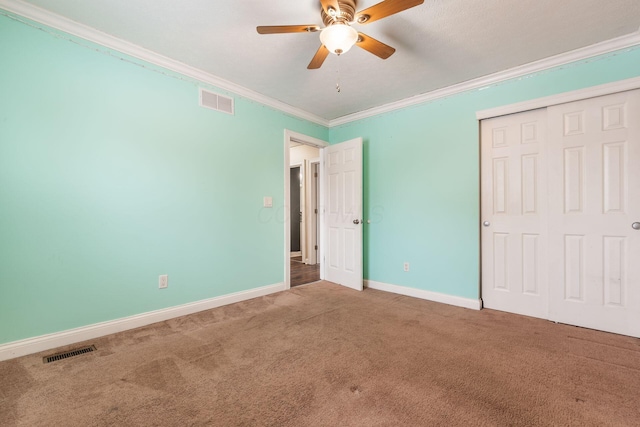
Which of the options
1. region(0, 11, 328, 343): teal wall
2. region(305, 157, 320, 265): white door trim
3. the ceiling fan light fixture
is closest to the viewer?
the ceiling fan light fixture

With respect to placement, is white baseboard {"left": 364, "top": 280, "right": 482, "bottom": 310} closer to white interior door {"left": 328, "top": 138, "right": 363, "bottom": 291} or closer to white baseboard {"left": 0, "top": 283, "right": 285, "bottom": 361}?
white interior door {"left": 328, "top": 138, "right": 363, "bottom": 291}

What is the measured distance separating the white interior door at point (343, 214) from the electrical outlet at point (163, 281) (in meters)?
2.32

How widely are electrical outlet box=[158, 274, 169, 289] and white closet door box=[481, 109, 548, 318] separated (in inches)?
137

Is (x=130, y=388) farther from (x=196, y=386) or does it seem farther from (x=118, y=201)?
(x=118, y=201)

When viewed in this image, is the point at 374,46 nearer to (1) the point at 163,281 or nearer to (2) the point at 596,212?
A: (2) the point at 596,212

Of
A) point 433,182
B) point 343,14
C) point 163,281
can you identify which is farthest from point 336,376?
point 433,182

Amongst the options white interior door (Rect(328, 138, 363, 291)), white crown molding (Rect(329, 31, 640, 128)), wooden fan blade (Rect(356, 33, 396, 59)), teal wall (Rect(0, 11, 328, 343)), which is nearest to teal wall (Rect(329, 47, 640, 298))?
white crown molding (Rect(329, 31, 640, 128))

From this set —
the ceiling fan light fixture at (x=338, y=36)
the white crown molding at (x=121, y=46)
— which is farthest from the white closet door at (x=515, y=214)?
the white crown molding at (x=121, y=46)

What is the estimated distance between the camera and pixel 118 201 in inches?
94.7

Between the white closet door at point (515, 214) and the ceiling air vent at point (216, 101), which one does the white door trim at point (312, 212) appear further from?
the white closet door at point (515, 214)

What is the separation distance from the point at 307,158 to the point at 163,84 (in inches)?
131

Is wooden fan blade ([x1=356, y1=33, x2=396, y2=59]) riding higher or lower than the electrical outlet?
higher

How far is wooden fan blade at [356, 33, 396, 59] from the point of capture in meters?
1.89

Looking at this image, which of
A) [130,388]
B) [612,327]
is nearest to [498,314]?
[612,327]
